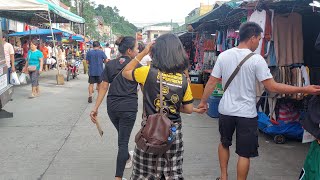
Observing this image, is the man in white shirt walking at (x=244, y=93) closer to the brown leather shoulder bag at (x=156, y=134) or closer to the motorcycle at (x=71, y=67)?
the brown leather shoulder bag at (x=156, y=134)

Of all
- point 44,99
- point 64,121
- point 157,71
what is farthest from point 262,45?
point 44,99

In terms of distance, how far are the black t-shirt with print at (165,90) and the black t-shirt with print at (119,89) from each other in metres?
1.04

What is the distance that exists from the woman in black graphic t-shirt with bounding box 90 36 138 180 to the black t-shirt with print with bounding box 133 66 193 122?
1.04m

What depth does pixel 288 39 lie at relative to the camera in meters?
5.73

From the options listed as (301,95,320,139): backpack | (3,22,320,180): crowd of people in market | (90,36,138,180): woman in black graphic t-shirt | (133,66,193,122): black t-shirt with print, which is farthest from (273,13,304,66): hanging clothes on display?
(133,66,193,122): black t-shirt with print

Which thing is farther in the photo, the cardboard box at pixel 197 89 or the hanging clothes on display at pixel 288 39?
the cardboard box at pixel 197 89

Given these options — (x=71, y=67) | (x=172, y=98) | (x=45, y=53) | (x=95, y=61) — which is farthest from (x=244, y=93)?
(x=45, y=53)

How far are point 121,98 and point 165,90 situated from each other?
1268mm

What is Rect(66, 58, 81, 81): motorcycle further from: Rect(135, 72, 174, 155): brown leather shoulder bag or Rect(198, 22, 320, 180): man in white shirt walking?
Rect(135, 72, 174, 155): brown leather shoulder bag

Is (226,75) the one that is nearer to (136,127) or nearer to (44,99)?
(136,127)

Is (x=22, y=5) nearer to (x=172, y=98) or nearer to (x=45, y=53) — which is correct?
(x=172, y=98)

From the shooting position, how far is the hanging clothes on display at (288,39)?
5.68 meters

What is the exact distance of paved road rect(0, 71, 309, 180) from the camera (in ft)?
15.1

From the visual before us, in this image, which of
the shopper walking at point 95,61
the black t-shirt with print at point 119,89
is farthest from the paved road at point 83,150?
the shopper walking at point 95,61
